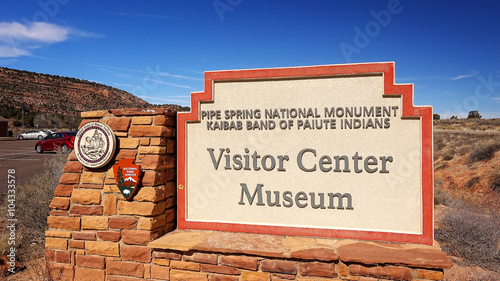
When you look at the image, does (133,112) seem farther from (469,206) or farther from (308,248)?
(469,206)

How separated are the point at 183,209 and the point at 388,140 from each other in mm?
3017

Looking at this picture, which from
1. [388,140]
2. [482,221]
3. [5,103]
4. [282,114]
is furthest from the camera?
[5,103]


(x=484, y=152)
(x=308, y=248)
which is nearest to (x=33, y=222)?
(x=308, y=248)

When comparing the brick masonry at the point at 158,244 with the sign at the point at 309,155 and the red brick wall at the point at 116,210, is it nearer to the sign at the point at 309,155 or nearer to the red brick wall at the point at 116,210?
the red brick wall at the point at 116,210

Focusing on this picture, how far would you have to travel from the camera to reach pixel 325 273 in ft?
11.3

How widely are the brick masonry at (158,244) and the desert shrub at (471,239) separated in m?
2.87

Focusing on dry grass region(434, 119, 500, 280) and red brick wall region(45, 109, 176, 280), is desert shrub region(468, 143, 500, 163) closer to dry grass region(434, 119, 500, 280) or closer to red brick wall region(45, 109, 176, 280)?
dry grass region(434, 119, 500, 280)

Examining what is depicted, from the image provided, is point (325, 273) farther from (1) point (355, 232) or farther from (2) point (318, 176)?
(2) point (318, 176)

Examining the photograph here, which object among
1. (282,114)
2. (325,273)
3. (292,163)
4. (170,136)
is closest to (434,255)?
(325,273)

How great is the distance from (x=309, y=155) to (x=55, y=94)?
69.2 metres

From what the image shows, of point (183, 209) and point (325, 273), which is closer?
point (325, 273)

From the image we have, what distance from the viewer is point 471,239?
586 centimetres

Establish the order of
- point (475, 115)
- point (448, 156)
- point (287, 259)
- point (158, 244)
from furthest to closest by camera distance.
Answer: point (475, 115) → point (448, 156) → point (158, 244) → point (287, 259)

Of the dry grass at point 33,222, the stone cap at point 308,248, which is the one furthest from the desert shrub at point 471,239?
the dry grass at point 33,222
